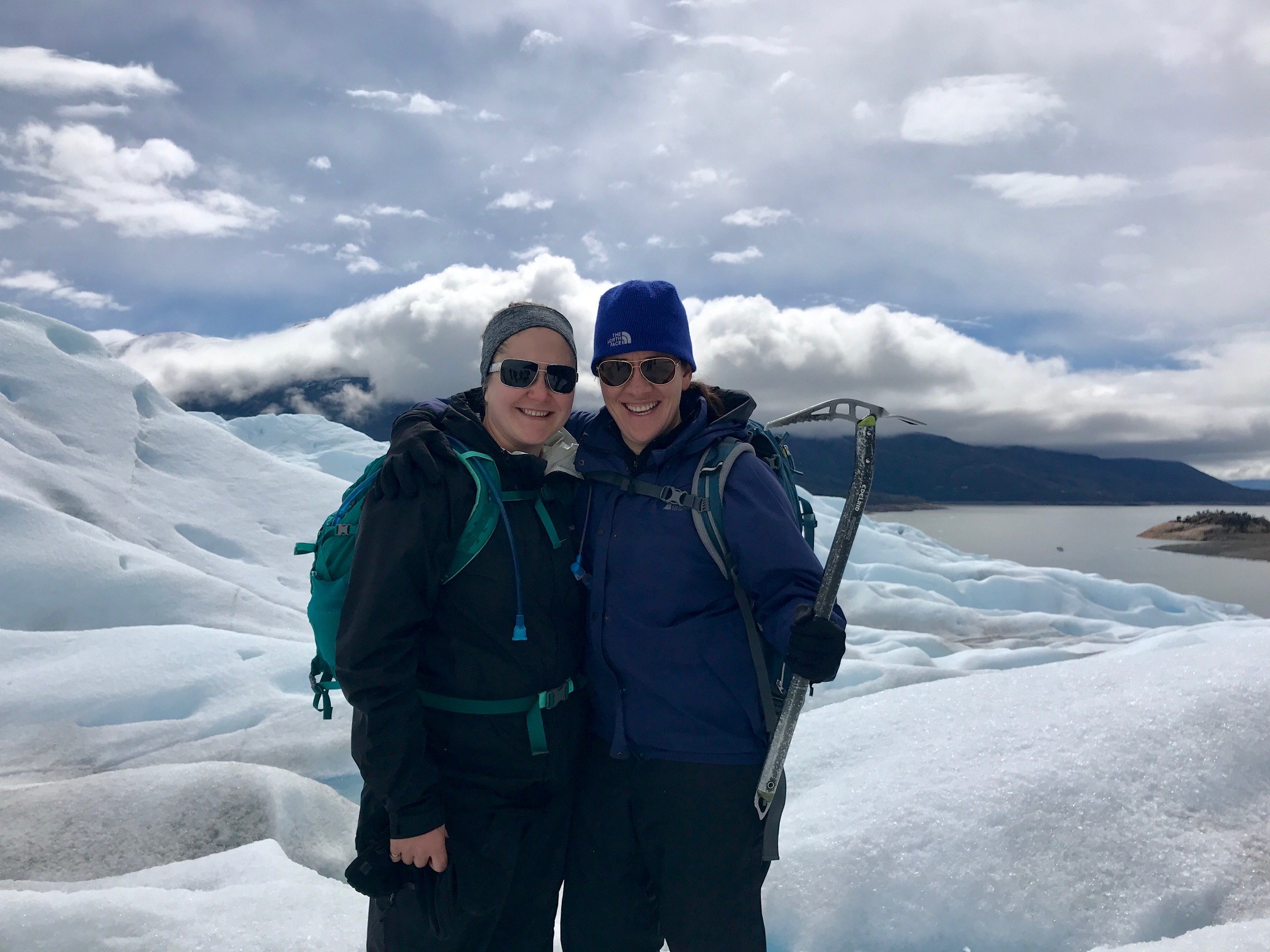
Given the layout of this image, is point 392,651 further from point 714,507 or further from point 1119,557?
point 1119,557

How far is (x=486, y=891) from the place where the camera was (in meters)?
1.88

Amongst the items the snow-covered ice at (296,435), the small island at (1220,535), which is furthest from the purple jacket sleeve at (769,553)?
the small island at (1220,535)

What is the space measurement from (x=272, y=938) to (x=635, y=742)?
5.57ft

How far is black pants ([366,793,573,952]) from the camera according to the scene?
1835mm

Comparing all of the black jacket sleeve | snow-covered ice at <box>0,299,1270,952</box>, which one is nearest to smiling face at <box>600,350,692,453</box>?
the black jacket sleeve

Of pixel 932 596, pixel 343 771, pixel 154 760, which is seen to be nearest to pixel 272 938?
pixel 343 771

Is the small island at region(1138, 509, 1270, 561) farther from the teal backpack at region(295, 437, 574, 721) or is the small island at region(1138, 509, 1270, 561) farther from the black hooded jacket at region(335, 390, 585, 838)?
the teal backpack at region(295, 437, 574, 721)

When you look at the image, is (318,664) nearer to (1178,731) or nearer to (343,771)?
(1178,731)

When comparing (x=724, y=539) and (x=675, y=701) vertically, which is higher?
(x=724, y=539)

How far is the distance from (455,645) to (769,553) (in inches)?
33.0

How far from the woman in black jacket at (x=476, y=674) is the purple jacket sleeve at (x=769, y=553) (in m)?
0.50

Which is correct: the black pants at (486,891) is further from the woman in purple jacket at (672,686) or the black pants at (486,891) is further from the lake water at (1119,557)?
the lake water at (1119,557)

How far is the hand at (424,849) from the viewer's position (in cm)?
178

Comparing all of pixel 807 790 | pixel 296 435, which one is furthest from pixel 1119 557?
pixel 807 790
